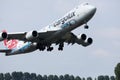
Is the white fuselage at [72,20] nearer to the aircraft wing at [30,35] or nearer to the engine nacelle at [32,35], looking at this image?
the aircraft wing at [30,35]

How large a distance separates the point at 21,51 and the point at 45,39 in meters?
8.31

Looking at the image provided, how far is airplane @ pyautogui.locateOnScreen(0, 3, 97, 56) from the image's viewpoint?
84.8 meters

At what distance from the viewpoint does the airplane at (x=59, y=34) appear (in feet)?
278

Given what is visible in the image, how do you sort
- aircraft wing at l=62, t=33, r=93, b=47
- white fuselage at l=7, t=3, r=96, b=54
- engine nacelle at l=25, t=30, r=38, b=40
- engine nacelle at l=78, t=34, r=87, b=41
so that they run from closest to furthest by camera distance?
white fuselage at l=7, t=3, r=96, b=54
engine nacelle at l=25, t=30, r=38, b=40
aircraft wing at l=62, t=33, r=93, b=47
engine nacelle at l=78, t=34, r=87, b=41

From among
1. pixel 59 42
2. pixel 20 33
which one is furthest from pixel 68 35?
pixel 20 33

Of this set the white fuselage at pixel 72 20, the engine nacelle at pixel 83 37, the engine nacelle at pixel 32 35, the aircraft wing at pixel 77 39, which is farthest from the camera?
the engine nacelle at pixel 83 37

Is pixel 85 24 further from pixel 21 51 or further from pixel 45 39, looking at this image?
pixel 21 51

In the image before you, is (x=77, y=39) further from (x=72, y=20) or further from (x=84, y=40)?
(x=72, y=20)

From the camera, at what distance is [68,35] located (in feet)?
295

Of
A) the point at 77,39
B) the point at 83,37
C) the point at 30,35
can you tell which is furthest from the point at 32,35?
the point at 83,37

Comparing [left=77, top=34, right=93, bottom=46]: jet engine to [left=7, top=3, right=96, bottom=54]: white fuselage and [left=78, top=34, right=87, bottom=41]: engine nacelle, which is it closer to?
[left=78, top=34, right=87, bottom=41]: engine nacelle

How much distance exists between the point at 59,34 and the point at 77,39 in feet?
24.4

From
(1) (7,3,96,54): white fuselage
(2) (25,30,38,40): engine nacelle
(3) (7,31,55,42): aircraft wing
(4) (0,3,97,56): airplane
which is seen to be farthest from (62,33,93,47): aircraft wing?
(2) (25,30,38,40): engine nacelle

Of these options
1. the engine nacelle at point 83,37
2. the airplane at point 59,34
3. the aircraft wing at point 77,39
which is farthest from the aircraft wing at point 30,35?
the engine nacelle at point 83,37
